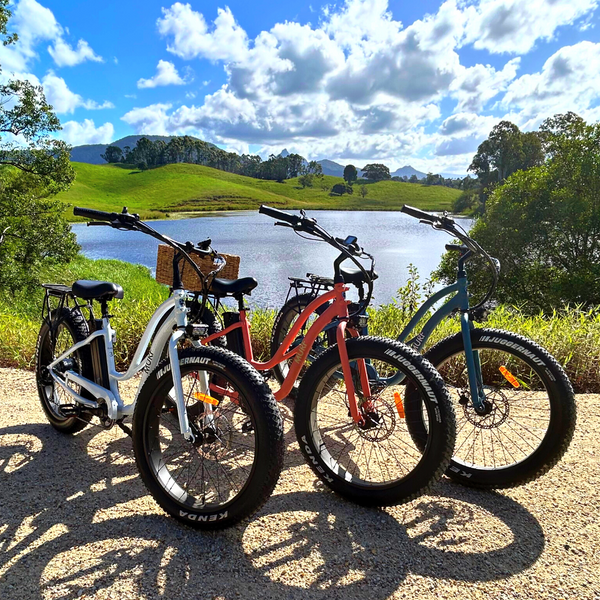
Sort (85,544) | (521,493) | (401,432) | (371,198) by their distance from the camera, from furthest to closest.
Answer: (371,198) → (401,432) → (521,493) → (85,544)

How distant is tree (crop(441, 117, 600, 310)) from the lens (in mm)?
10695

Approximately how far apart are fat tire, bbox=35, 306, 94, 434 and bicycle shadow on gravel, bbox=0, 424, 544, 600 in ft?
1.82

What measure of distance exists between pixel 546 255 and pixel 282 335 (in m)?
9.55

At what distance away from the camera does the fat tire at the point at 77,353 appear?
10.8ft

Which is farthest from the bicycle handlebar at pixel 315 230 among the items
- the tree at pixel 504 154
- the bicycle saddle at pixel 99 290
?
the tree at pixel 504 154

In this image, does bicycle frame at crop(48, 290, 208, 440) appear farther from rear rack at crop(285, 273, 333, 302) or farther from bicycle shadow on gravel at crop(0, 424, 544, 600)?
rear rack at crop(285, 273, 333, 302)

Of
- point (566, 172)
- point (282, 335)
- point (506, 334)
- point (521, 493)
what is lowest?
point (521, 493)

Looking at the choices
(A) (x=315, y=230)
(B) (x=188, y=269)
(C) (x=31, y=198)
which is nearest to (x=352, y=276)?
(A) (x=315, y=230)

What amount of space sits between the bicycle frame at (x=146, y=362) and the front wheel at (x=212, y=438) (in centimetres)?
8

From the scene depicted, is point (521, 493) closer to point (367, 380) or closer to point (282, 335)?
point (367, 380)

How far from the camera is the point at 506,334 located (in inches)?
110

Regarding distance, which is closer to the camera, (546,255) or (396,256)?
(396,256)

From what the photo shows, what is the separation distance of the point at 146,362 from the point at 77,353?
0.89 meters

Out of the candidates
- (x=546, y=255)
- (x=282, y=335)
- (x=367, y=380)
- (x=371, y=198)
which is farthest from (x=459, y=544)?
(x=371, y=198)
